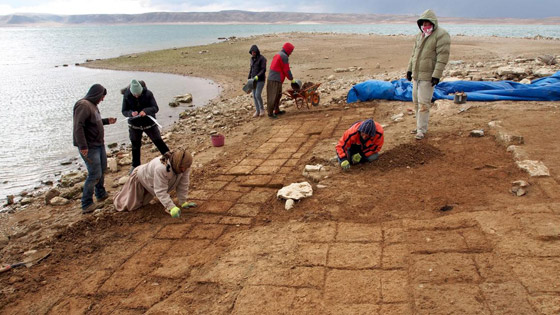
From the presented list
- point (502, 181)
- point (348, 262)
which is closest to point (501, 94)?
point (502, 181)

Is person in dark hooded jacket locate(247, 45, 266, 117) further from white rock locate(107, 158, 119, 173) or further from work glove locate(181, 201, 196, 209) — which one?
work glove locate(181, 201, 196, 209)

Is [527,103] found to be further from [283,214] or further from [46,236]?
[46,236]

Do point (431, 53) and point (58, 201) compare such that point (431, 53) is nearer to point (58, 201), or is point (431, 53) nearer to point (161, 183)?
point (161, 183)

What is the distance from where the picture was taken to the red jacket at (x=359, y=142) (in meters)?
4.77

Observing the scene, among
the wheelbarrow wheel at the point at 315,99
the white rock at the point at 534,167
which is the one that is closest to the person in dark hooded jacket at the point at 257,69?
the wheelbarrow wheel at the point at 315,99

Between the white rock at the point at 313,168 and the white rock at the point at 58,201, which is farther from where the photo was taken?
the white rock at the point at 58,201

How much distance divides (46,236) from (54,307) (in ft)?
5.44

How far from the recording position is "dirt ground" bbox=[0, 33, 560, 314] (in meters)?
2.67

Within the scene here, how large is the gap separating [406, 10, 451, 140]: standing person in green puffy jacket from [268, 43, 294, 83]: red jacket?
9.32ft

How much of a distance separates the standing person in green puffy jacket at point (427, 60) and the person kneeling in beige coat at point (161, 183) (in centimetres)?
347

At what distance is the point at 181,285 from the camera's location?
3111mm

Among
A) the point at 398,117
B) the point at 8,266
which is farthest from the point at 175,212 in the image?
A: the point at 398,117

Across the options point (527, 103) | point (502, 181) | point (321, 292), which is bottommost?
point (321, 292)

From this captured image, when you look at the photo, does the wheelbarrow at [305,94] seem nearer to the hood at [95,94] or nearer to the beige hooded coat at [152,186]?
the hood at [95,94]
